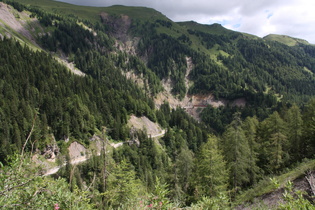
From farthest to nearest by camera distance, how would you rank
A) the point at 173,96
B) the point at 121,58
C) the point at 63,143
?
the point at 121,58, the point at 173,96, the point at 63,143

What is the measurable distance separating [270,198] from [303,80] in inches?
9192

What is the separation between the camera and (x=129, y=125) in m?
89.7

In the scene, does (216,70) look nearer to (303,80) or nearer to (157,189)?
(303,80)

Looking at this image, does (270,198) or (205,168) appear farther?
(205,168)

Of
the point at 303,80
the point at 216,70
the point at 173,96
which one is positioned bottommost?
the point at 173,96

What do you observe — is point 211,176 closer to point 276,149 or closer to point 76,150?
point 276,149

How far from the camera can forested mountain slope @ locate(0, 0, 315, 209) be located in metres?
8.72

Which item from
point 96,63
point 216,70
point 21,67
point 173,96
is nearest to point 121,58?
point 96,63

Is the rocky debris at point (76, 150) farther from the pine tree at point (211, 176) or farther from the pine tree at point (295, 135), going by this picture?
the pine tree at point (295, 135)

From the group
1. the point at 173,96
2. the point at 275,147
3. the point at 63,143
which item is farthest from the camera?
the point at 173,96

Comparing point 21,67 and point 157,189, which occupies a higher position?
point 157,189

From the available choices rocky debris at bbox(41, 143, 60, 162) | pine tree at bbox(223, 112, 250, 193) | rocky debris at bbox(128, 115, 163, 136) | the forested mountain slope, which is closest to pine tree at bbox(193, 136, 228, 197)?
the forested mountain slope

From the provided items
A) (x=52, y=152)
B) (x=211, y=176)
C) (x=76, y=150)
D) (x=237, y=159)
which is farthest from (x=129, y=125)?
(x=211, y=176)

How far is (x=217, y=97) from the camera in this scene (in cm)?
16712
